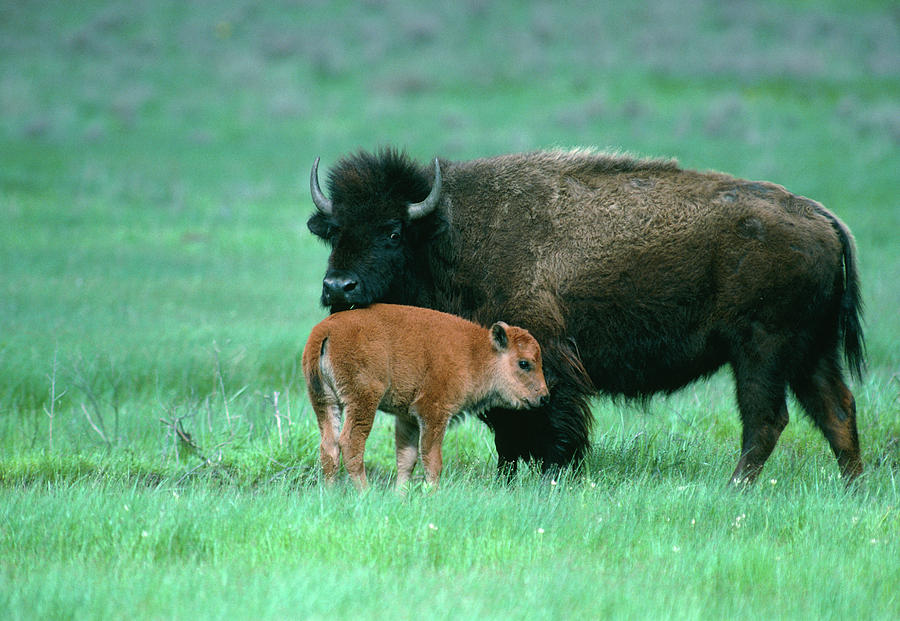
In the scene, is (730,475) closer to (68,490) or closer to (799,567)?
(799,567)

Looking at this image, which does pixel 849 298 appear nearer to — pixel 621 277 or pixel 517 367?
pixel 621 277

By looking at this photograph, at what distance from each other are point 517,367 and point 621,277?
100 cm

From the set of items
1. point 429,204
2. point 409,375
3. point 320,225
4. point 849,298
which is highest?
point 429,204

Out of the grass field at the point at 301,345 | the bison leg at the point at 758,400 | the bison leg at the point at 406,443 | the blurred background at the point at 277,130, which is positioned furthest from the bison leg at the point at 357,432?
the bison leg at the point at 758,400

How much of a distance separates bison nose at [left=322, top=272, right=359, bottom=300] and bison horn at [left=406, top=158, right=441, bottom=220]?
683 millimetres

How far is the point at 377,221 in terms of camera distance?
282 inches

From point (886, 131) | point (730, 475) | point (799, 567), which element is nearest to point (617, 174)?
point (730, 475)

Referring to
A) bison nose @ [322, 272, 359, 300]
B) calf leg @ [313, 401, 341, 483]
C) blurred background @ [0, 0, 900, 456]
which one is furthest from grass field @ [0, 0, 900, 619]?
bison nose @ [322, 272, 359, 300]

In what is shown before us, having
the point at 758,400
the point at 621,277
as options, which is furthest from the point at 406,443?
the point at 758,400

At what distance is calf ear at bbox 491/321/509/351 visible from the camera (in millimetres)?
6621

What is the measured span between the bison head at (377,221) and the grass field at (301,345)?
53.7 inches

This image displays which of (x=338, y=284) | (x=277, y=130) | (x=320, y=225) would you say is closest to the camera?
(x=338, y=284)

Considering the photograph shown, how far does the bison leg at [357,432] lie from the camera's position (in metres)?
6.32

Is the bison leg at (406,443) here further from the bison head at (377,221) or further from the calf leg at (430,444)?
the bison head at (377,221)
